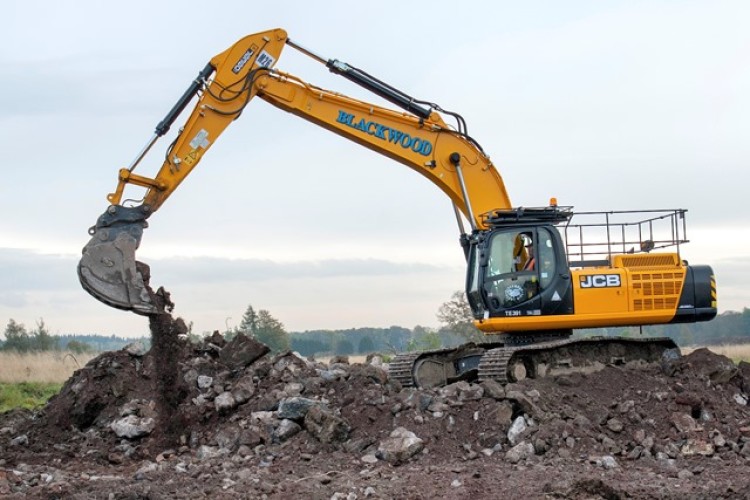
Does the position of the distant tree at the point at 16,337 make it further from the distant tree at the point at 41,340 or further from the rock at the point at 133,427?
the rock at the point at 133,427

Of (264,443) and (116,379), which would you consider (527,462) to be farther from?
(116,379)

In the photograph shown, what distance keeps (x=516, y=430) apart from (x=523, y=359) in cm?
206

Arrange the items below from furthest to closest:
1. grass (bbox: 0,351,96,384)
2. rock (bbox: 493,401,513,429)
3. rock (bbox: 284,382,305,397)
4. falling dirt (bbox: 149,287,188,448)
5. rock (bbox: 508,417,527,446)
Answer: grass (bbox: 0,351,96,384)
rock (bbox: 284,382,305,397)
falling dirt (bbox: 149,287,188,448)
rock (bbox: 493,401,513,429)
rock (bbox: 508,417,527,446)

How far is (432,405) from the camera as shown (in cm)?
1227

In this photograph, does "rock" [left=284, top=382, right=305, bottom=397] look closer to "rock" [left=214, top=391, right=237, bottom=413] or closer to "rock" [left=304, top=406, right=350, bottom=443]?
"rock" [left=214, top=391, right=237, bottom=413]

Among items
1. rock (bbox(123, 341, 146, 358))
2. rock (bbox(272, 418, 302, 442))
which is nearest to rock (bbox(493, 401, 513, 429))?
rock (bbox(272, 418, 302, 442))

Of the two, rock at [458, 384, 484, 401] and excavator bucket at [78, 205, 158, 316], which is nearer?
excavator bucket at [78, 205, 158, 316]

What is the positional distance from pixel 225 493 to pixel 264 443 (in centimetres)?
263

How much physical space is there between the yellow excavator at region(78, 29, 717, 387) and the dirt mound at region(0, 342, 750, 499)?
581mm

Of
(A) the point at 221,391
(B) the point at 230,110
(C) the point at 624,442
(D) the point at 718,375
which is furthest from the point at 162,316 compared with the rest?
(D) the point at 718,375

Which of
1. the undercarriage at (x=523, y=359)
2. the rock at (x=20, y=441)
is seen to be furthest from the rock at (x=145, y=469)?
the undercarriage at (x=523, y=359)

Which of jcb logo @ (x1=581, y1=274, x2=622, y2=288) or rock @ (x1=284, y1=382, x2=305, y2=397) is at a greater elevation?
jcb logo @ (x1=581, y1=274, x2=622, y2=288)

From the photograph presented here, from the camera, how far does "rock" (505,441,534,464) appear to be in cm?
1110

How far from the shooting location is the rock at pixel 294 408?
12.4 metres
